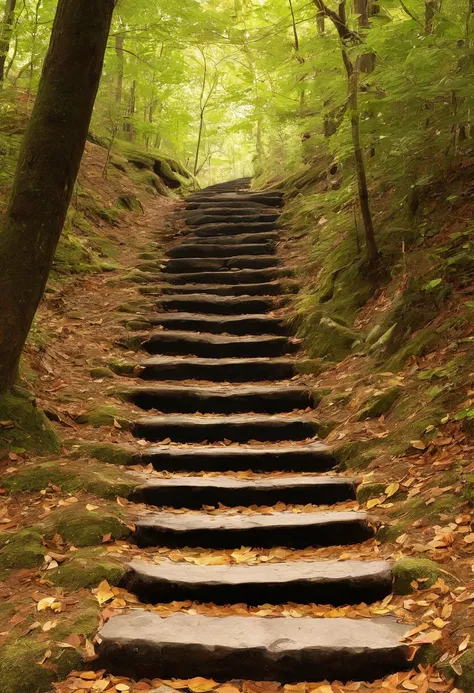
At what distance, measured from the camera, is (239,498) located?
14.2ft

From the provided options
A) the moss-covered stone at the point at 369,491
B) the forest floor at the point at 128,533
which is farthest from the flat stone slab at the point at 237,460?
the moss-covered stone at the point at 369,491

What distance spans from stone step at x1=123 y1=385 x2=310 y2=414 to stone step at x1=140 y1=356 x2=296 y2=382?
1.97ft

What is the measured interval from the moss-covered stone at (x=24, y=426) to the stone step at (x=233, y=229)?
6.73 m

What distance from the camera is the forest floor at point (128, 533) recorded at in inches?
99.2

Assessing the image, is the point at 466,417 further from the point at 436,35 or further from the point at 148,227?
the point at 148,227

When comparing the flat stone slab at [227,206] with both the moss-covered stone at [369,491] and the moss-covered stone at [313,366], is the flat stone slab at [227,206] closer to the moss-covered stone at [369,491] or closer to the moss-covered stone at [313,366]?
the moss-covered stone at [313,366]

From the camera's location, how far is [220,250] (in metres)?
9.84

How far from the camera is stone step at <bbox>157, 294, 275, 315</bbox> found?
8094 millimetres

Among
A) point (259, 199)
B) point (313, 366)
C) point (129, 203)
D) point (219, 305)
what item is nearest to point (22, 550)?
point (313, 366)

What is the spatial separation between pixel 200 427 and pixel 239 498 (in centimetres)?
117

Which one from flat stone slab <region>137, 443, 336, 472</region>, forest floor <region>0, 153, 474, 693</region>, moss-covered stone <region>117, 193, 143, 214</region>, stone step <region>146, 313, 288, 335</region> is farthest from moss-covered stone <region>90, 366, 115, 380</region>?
moss-covered stone <region>117, 193, 143, 214</region>

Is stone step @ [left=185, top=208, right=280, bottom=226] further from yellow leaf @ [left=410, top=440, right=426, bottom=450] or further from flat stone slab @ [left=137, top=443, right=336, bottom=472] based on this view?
yellow leaf @ [left=410, top=440, right=426, bottom=450]

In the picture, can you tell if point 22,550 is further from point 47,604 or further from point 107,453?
point 107,453

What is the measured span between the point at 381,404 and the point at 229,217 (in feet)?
24.2
